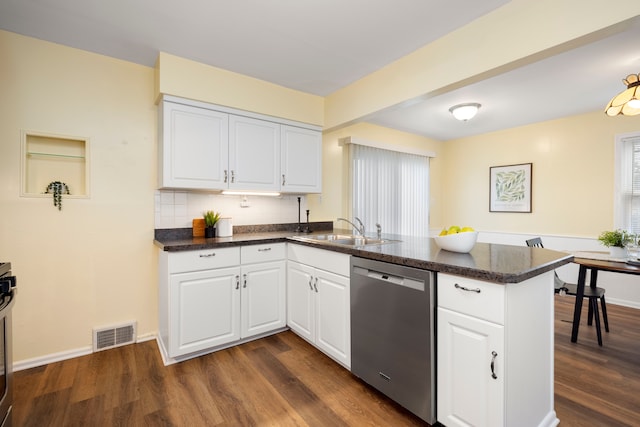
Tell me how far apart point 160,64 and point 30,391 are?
250cm

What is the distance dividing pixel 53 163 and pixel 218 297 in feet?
5.59

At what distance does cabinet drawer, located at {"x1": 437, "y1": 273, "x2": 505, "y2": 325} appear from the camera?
128 cm

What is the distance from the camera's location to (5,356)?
128cm

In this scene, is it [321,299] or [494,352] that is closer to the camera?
[494,352]

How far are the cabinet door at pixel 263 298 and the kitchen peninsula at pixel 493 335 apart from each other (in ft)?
4.34

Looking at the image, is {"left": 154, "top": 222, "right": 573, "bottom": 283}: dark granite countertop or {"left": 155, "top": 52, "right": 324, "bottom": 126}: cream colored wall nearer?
{"left": 154, "top": 222, "right": 573, "bottom": 283}: dark granite countertop

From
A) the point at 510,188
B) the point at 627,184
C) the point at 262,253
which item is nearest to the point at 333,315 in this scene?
the point at 262,253

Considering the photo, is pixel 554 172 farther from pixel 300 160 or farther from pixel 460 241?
pixel 300 160

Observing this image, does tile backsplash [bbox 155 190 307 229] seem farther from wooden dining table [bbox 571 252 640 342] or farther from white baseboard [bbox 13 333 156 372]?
wooden dining table [bbox 571 252 640 342]

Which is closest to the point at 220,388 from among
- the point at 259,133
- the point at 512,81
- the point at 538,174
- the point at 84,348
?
the point at 84,348

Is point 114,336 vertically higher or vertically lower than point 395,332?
lower

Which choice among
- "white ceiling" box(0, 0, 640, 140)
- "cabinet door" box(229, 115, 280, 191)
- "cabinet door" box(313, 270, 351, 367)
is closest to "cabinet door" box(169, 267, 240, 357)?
"cabinet door" box(313, 270, 351, 367)

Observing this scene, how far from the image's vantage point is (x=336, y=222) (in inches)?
155

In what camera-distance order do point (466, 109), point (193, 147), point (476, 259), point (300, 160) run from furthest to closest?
point (466, 109)
point (300, 160)
point (193, 147)
point (476, 259)
